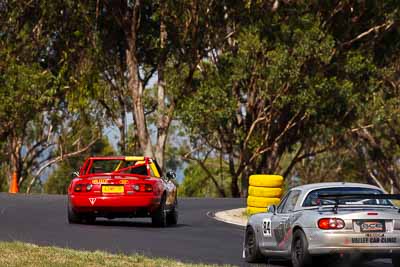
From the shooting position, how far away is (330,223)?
43.2ft

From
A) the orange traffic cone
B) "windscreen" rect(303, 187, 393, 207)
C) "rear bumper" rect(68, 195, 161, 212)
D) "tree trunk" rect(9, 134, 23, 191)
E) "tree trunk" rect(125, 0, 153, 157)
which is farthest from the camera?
"tree trunk" rect(9, 134, 23, 191)

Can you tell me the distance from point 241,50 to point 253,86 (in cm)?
267

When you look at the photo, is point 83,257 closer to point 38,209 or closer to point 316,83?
point 38,209

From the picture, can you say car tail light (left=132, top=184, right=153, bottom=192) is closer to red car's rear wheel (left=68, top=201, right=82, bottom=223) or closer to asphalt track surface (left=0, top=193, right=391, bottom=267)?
asphalt track surface (left=0, top=193, right=391, bottom=267)

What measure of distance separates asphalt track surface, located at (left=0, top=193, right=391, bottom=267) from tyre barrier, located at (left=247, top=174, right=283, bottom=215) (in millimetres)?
1047

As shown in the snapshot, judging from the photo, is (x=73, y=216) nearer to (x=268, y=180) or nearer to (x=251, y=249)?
(x=268, y=180)

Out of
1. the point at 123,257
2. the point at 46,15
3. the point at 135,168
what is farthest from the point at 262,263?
the point at 46,15

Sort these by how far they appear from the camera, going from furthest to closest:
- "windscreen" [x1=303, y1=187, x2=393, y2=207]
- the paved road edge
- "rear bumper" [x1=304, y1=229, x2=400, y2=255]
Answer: the paved road edge < "windscreen" [x1=303, y1=187, x2=393, y2=207] < "rear bumper" [x1=304, y1=229, x2=400, y2=255]

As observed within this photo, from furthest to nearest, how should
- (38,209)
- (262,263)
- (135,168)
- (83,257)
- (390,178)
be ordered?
(390,178) < (38,209) < (135,168) < (262,263) < (83,257)

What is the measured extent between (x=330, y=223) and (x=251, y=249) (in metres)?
2.48

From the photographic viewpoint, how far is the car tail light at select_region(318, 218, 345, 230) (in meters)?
13.1

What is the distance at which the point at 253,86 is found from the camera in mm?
52250

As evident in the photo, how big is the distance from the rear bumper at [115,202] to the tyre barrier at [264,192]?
15.8ft

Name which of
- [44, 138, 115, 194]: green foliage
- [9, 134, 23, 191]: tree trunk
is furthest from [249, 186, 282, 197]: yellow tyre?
[44, 138, 115, 194]: green foliage
